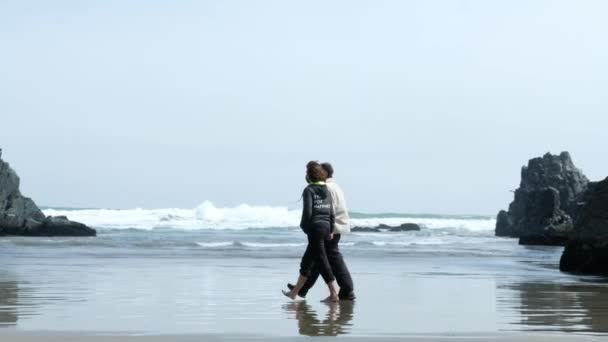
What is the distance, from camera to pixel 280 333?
10.2 metres

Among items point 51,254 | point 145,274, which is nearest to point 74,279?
point 145,274

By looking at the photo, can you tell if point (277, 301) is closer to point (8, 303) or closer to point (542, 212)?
point (8, 303)

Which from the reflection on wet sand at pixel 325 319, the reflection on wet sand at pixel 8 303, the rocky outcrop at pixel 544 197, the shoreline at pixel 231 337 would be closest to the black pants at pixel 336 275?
the reflection on wet sand at pixel 325 319

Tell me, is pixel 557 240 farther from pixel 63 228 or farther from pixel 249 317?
pixel 249 317

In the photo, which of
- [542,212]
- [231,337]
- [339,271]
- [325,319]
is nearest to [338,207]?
[339,271]

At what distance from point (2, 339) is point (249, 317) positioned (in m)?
3.29

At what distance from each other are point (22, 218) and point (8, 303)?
5520 centimetres

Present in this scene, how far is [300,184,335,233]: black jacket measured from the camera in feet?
46.8

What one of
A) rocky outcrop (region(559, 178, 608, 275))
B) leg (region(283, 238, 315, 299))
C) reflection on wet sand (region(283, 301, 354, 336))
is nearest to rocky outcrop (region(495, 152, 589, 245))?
rocky outcrop (region(559, 178, 608, 275))

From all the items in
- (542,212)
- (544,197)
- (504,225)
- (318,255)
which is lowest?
(318,255)

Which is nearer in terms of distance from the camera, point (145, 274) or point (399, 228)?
point (145, 274)

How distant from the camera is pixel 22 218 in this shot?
6688 cm

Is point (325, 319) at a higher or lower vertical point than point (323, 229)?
lower

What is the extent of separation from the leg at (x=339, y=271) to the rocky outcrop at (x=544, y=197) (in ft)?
211
